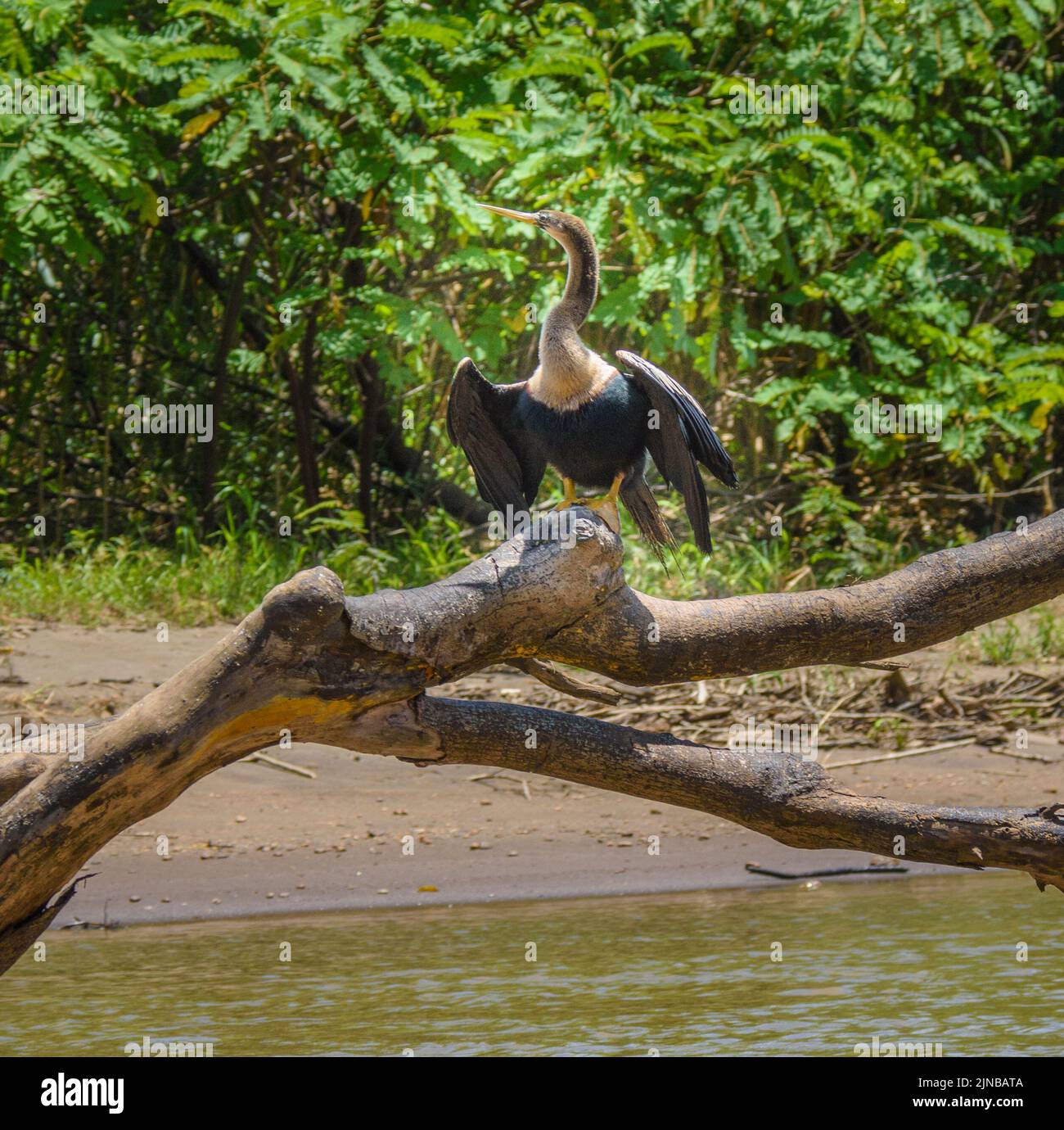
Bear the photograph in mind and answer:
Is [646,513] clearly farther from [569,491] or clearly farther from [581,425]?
[581,425]

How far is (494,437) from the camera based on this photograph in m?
4.65

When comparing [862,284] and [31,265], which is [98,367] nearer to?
[31,265]

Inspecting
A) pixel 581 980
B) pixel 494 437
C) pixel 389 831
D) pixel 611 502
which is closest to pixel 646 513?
pixel 611 502

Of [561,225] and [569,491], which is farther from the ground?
[561,225]

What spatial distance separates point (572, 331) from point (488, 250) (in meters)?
3.43

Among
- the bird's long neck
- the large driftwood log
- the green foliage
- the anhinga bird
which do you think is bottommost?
the large driftwood log

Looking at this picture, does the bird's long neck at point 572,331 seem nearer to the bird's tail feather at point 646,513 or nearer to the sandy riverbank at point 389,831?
the bird's tail feather at point 646,513

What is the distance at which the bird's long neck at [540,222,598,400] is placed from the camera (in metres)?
4.34

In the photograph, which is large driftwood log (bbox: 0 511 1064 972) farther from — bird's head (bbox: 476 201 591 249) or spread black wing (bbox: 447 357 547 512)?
bird's head (bbox: 476 201 591 249)

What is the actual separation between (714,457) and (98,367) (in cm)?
587

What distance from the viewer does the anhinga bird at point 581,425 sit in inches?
159

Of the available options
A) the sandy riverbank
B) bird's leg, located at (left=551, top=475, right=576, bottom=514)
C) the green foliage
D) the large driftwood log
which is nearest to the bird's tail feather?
bird's leg, located at (left=551, top=475, right=576, bottom=514)

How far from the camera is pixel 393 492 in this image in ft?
30.2

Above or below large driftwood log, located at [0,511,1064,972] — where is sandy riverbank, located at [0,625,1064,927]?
below
